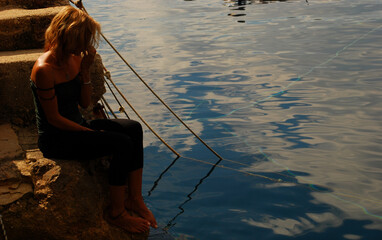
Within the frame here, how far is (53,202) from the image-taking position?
3457 mm

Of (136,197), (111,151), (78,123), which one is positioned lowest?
(136,197)

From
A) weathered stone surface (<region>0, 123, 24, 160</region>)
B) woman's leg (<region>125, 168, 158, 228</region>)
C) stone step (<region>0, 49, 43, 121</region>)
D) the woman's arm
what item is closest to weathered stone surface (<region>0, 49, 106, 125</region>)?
stone step (<region>0, 49, 43, 121</region>)

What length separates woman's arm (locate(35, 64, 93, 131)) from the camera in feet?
10.7

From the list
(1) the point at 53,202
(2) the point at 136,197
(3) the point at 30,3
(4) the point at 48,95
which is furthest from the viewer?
(3) the point at 30,3

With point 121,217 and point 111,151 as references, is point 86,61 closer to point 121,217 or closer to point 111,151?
point 111,151

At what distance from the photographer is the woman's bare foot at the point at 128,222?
357cm

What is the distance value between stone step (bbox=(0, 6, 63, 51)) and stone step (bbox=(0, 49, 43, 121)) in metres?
0.60

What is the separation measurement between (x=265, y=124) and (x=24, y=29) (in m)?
3.92

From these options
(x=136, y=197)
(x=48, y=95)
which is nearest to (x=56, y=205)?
(x=136, y=197)

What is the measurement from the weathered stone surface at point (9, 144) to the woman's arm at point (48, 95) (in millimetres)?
610

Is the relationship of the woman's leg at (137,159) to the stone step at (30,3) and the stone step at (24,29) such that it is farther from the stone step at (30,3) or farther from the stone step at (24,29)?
the stone step at (30,3)

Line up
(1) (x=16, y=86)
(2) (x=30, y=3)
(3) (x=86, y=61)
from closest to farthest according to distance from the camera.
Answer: (3) (x=86, y=61), (1) (x=16, y=86), (2) (x=30, y=3)

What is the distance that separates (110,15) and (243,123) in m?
14.8

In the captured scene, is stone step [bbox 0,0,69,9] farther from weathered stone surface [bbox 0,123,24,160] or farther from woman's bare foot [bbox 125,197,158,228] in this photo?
woman's bare foot [bbox 125,197,158,228]
